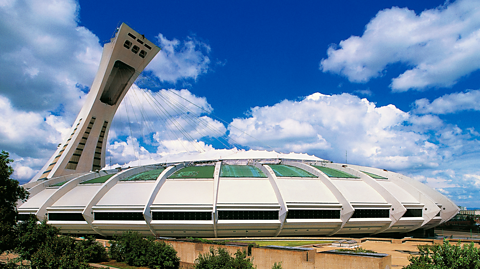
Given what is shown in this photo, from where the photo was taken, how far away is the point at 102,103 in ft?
159

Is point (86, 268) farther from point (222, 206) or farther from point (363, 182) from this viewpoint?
point (363, 182)

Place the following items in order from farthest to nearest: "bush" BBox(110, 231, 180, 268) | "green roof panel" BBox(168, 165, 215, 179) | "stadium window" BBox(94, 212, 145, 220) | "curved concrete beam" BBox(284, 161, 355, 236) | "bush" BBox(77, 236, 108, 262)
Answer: "green roof panel" BBox(168, 165, 215, 179) → "curved concrete beam" BBox(284, 161, 355, 236) → "stadium window" BBox(94, 212, 145, 220) → "bush" BBox(77, 236, 108, 262) → "bush" BBox(110, 231, 180, 268)

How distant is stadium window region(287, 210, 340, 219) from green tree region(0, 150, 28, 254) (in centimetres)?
2179

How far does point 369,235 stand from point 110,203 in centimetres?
2801

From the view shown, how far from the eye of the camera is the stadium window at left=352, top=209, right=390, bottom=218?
2792 cm

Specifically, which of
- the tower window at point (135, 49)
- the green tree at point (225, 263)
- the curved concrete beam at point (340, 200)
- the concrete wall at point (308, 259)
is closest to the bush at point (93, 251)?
the concrete wall at point (308, 259)

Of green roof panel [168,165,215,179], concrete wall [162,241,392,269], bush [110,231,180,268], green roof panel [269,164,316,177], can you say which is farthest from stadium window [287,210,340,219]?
bush [110,231,180,268]

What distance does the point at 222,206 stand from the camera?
2583cm

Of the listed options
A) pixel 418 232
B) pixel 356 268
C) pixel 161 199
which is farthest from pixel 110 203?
pixel 418 232

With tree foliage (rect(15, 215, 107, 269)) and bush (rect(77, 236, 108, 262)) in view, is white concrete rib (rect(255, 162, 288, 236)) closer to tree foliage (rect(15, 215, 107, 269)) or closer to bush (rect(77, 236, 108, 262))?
bush (rect(77, 236, 108, 262))

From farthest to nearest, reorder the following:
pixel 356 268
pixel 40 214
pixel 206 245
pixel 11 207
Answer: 1. pixel 40 214
2. pixel 206 245
3. pixel 11 207
4. pixel 356 268

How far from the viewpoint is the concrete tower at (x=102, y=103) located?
144 ft

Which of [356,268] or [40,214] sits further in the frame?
[40,214]

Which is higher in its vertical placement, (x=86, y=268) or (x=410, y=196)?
(x=410, y=196)
